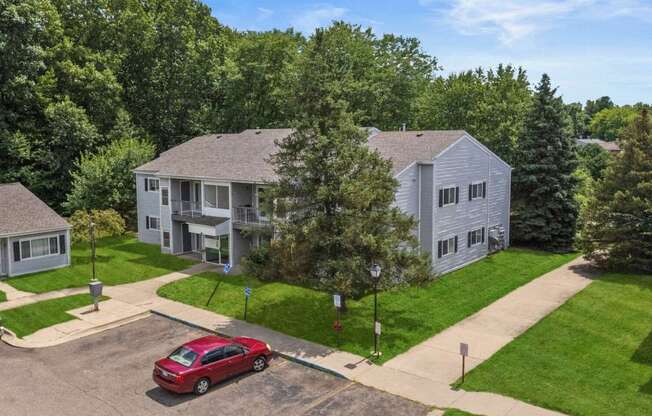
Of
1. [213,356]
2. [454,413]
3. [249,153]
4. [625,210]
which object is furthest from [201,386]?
[625,210]

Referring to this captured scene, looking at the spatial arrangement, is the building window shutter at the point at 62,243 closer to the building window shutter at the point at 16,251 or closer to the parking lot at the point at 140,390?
the building window shutter at the point at 16,251

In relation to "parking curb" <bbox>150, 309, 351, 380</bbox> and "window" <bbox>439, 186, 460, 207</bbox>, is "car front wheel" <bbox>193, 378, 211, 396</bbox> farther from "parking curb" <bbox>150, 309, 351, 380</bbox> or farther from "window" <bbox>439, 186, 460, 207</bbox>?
"window" <bbox>439, 186, 460, 207</bbox>

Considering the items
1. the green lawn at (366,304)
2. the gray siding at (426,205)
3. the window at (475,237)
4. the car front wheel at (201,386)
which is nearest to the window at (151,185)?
the green lawn at (366,304)

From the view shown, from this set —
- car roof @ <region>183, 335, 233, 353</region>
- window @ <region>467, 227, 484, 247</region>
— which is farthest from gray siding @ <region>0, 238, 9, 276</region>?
window @ <region>467, 227, 484, 247</region>

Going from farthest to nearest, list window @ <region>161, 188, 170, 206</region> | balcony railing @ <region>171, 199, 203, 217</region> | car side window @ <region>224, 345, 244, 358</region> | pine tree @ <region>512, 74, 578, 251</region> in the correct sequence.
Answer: pine tree @ <region>512, 74, 578, 251</region> < window @ <region>161, 188, 170, 206</region> < balcony railing @ <region>171, 199, 203, 217</region> < car side window @ <region>224, 345, 244, 358</region>

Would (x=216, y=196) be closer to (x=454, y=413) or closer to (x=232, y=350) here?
(x=232, y=350)

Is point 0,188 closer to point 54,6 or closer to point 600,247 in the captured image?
point 54,6
